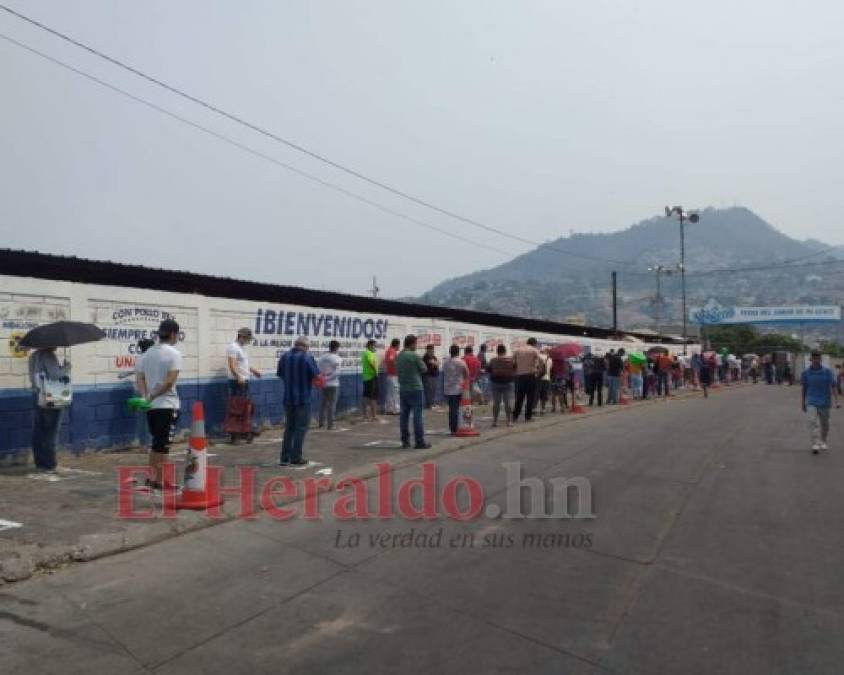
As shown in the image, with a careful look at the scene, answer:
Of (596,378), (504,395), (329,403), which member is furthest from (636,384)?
(329,403)

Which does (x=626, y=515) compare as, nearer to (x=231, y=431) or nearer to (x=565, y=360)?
(x=231, y=431)

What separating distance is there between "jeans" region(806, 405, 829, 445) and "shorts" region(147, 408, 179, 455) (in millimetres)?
10361

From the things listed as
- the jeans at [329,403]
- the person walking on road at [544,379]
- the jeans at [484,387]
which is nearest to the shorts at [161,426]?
the jeans at [329,403]

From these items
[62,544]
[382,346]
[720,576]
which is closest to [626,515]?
[720,576]

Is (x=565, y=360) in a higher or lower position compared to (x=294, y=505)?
higher

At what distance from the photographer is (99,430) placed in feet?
35.9

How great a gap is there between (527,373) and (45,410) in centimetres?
973

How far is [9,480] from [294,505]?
3448 mm

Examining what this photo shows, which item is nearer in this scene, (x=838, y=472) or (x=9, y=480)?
(x=9, y=480)

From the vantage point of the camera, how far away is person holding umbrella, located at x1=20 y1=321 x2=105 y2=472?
29.4 ft

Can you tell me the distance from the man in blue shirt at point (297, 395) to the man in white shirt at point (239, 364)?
2471 millimetres

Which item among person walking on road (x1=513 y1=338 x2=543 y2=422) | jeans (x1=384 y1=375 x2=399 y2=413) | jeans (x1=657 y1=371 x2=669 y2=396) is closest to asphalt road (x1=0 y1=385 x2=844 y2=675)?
person walking on road (x1=513 y1=338 x2=543 y2=422)

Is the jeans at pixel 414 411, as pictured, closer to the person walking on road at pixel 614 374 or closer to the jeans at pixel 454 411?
the jeans at pixel 454 411

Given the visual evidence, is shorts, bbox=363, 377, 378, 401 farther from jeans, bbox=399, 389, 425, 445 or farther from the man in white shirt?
jeans, bbox=399, 389, 425, 445
